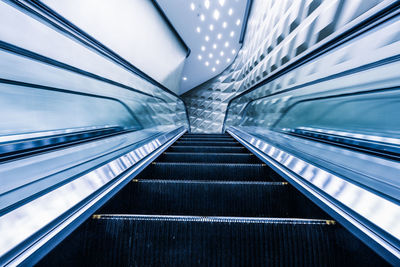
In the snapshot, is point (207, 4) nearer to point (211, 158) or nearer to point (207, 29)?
point (207, 29)

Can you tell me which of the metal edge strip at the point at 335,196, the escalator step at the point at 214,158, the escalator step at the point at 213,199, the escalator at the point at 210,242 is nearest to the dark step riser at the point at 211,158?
the escalator step at the point at 214,158

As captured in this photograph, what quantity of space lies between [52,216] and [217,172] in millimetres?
1437

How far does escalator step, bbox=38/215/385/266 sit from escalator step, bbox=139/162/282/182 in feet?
3.19

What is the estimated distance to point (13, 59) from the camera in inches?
90.1

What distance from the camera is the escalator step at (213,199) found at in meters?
1.49

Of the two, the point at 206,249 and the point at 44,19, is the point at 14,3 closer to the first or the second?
the point at 44,19

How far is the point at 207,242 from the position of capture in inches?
40.7

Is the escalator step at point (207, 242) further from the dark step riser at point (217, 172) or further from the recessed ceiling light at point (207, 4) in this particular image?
the recessed ceiling light at point (207, 4)

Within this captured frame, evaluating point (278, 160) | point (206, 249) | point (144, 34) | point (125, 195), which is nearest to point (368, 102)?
point (278, 160)

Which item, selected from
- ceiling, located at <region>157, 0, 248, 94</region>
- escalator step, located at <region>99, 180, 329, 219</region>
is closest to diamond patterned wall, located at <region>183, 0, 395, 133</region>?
ceiling, located at <region>157, 0, 248, 94</region>

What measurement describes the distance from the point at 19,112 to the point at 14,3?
2.18m

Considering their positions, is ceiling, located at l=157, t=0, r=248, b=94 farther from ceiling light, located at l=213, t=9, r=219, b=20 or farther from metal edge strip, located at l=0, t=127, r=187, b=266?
metal edge strip, located at l=0, t=127, r=187, b=266

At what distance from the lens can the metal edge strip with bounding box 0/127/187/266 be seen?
691 millimetres

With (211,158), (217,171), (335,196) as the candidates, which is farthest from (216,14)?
(335,196)
